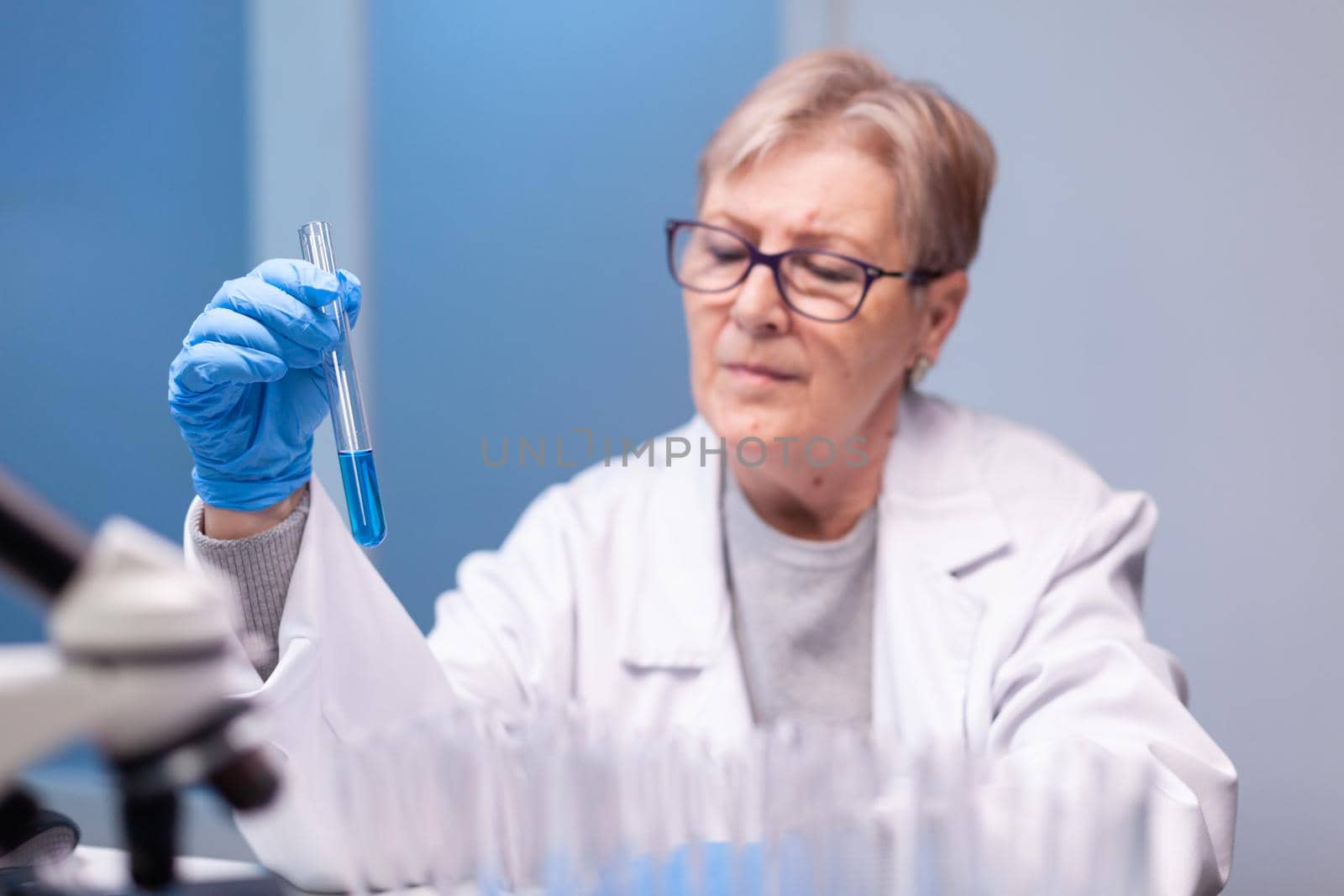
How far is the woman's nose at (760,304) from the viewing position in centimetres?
130

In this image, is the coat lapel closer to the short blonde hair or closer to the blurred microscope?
the short blonde hair

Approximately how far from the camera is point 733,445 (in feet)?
4.49

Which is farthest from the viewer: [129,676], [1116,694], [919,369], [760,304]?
[919,369]

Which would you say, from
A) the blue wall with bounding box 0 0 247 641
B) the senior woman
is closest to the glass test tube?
the senior woman

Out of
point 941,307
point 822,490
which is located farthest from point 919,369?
point 822,490

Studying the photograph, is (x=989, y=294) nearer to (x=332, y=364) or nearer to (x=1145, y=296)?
(x=1145, y=296)

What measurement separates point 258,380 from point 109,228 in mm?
1189

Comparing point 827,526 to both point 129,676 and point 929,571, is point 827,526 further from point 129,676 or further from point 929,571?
point 129,676

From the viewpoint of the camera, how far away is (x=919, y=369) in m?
1.52

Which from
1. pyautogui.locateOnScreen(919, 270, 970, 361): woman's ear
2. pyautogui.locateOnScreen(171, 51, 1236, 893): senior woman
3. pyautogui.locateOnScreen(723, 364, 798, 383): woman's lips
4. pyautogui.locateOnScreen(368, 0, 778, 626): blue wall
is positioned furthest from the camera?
pyautogui.locateOnScreen(368, 0, 778, 626): blue wall

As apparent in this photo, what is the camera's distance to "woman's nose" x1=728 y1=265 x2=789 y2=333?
1303mm

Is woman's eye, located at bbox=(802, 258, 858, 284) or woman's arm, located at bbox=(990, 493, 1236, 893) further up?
woman's eye, located at bbox=(802, 258, 858, 284)

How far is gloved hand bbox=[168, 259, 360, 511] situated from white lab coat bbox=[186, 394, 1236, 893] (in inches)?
2.4

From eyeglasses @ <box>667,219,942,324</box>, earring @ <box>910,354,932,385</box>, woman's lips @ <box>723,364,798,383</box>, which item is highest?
eyeglasses @ <box>667,219,942,324</box>
